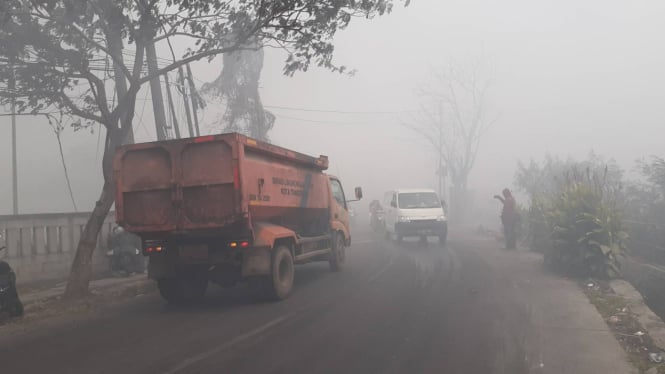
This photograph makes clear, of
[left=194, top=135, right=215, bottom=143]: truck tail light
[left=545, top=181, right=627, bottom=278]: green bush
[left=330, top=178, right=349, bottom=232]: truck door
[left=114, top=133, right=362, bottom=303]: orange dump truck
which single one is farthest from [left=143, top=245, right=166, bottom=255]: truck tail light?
[left=545, top=181, right=627, bottom=278]: green bush

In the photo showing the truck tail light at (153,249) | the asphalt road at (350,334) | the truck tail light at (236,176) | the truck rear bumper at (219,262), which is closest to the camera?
the asphalt road at (350,334)

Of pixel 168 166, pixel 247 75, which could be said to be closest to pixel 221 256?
pixel 168 166

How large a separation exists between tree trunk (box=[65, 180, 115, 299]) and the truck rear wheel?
1687mm

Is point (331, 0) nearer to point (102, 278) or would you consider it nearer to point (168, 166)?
point (168, 166)

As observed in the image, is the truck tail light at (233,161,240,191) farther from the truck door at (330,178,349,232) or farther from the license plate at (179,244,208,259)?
the truck door at (330,178,349,232)

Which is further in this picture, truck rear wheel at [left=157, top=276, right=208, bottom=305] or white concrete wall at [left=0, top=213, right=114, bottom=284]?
white concrete wall at [left=0, top=213, right=114, bottom=284]

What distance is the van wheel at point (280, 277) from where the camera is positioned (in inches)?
326

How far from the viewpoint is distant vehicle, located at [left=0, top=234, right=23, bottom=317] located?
7445mm

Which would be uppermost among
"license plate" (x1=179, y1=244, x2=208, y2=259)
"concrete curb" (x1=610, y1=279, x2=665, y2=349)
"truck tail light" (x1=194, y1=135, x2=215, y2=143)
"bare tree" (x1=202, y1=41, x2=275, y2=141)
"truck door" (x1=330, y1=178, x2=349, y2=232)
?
"bare tree" (x1=202, y1=41, x2=275, y2=141)

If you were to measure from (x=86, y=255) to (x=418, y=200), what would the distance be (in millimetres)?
12380

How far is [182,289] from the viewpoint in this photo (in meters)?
8.88

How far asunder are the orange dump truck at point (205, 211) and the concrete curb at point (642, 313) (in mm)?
5367

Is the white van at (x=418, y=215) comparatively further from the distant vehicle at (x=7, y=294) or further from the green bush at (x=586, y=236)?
the distant vehicle at (x=7, y=294)

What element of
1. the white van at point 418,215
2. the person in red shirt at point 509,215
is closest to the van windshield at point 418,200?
the white van at point 418,215
